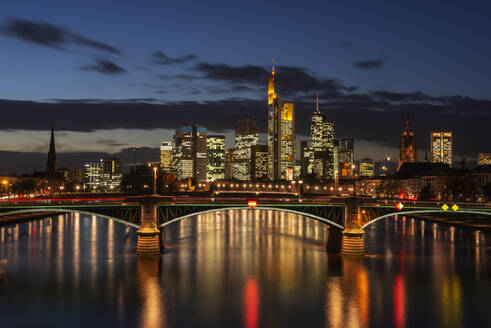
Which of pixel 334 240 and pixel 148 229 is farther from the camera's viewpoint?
pixel 334 240

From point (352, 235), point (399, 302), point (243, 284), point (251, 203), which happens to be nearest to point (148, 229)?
point (251, 203)

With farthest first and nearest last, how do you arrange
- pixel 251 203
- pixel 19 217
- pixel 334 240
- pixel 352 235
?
1. pixel 19 217
2. pixel 334 240
3. pixel 251 203
4. pixel 352 235

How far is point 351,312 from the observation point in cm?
5231

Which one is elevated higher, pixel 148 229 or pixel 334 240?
pixel 148 229

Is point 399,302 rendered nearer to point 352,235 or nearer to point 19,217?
point 352,235

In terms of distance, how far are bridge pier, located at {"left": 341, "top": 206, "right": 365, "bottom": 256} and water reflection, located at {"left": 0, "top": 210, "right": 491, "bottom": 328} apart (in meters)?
3.00

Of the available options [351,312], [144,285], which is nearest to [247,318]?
[351,312]

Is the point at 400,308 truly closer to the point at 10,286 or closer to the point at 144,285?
the point at 144,285

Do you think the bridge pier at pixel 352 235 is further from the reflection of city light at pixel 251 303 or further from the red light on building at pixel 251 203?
the reflection of city light at pixel 251 303

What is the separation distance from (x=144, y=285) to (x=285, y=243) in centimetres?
4145

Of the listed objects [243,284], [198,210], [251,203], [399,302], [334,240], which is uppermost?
[251,203]

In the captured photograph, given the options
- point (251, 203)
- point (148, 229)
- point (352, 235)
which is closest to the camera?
point (148, 229)

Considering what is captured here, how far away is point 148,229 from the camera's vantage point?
7825 cm

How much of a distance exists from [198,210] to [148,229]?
26.5ft
